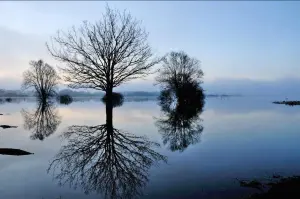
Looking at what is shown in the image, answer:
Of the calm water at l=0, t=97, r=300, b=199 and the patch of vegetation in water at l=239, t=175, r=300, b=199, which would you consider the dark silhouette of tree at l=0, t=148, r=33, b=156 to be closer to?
the calm water at l=0, t=97, r=300, b=199

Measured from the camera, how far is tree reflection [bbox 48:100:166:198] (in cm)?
984

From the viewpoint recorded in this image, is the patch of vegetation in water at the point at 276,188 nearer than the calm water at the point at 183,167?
Yes

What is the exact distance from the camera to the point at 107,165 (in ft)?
40.7

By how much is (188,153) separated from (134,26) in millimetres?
17217

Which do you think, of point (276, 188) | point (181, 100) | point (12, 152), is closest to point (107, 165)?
point (12, 152)

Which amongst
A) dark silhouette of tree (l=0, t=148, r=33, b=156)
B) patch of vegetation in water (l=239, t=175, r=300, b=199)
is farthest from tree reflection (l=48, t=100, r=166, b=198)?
patch of vegetation in water (l=239, t=175, r=300, b=199)

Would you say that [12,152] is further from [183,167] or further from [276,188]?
[276,188]

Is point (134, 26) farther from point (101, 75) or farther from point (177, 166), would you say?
point (177, 166)

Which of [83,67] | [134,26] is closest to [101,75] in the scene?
[83,67]

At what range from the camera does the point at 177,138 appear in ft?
70.2

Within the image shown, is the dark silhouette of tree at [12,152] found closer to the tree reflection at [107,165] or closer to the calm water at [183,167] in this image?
the calm water at [183,167]

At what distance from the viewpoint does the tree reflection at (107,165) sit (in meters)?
9.84

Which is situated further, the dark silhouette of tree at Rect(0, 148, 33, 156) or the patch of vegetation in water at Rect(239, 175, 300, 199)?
the dark silhouette of tree at Rect(0, 148, 33, 156)

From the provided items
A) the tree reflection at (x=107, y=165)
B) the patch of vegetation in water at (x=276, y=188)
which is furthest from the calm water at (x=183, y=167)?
the patch of vegetation in water at (x=276, y=188)
